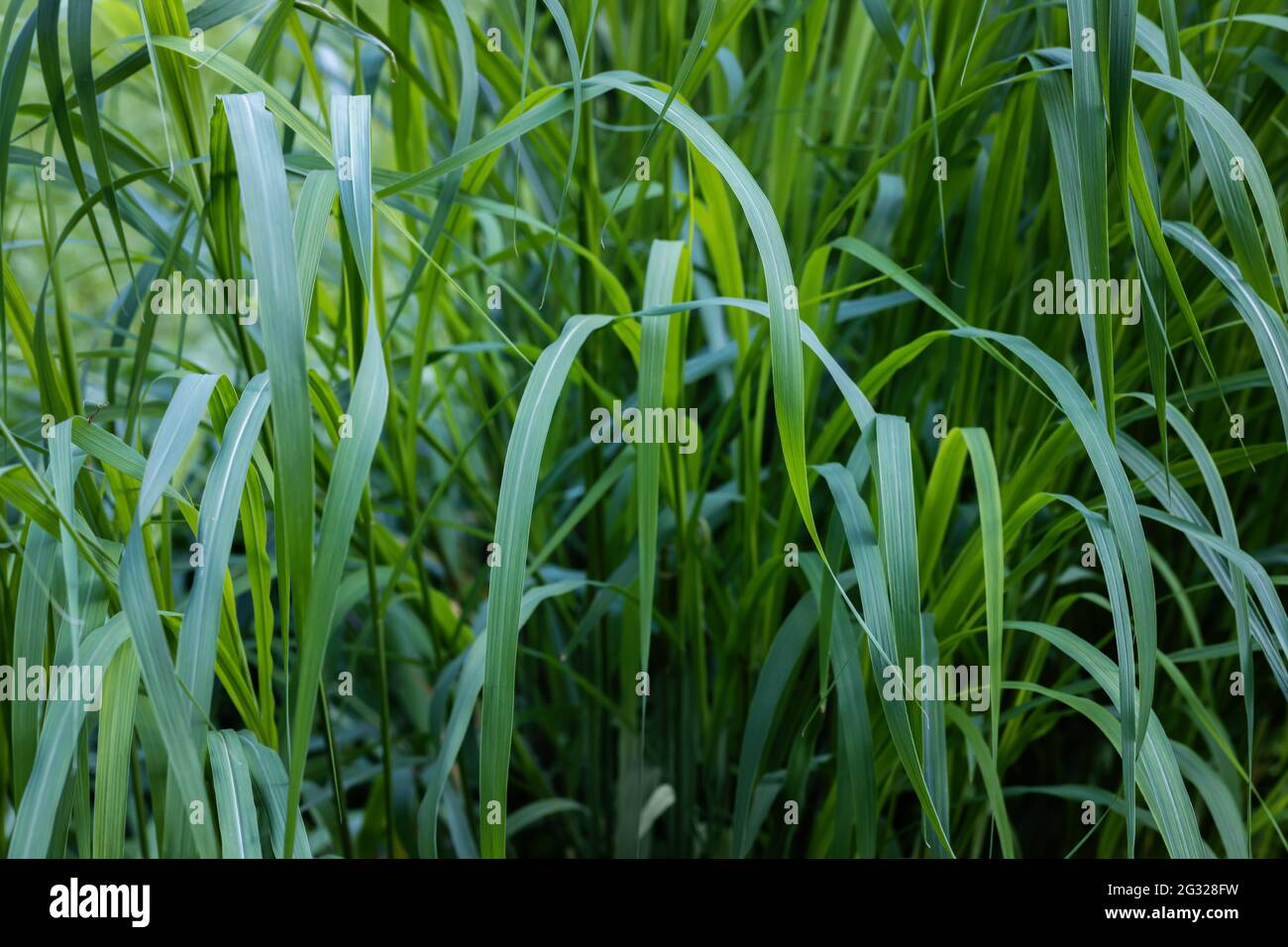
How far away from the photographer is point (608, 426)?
0.44 m

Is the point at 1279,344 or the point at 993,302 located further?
the point at 993,302

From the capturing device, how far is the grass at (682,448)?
0.29 meters

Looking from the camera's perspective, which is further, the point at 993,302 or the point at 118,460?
the point at 993,302

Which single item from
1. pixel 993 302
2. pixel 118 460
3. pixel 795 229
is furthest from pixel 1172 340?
pixel 118 460

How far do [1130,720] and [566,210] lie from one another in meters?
0.33

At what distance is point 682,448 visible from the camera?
0.41 metres

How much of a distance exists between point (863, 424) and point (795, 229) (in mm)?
225

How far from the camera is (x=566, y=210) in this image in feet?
1.52

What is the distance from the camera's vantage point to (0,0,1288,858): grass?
29 centimetres
